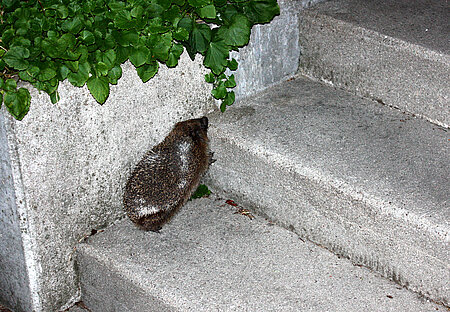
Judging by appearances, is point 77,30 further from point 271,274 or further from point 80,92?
point 271,274

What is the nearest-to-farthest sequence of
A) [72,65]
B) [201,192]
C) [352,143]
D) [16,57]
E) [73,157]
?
[16,57]
[72,65]
[73,157]
[352,143]
[201,192]

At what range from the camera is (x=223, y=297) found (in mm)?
2957

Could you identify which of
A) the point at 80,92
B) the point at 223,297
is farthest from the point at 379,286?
the point at 80,92

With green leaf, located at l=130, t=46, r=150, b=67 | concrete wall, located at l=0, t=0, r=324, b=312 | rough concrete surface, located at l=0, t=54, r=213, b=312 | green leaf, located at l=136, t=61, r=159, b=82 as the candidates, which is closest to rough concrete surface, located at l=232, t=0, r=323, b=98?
concrete wall, located at l=0, t=0, r=324, b=312

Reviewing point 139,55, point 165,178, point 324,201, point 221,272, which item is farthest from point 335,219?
point 139,55

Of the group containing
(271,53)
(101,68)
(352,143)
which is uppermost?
(101,68)

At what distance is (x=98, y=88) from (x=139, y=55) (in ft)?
0.89

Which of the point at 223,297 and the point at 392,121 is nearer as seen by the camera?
the point at 223,297

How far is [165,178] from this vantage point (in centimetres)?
334

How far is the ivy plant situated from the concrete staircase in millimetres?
649

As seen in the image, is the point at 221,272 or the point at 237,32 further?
the point at 237,32

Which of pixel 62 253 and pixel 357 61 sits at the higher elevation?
pixel 357 61

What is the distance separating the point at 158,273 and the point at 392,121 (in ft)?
5.48

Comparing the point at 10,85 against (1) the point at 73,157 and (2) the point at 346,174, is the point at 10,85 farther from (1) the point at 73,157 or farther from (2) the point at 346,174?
(2) the point at 346,174
